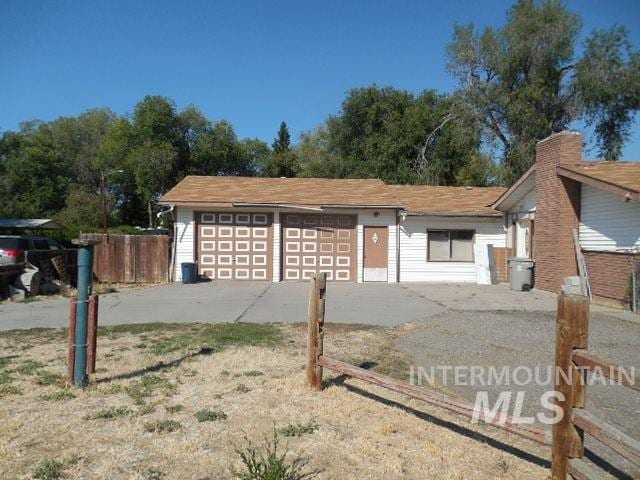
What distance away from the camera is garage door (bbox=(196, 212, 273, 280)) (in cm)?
1945

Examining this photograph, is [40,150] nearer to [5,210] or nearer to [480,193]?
[5,210]

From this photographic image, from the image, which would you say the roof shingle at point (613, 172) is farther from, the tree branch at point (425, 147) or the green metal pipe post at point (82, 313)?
the tree branch at point (425, 147)

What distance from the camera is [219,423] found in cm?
488

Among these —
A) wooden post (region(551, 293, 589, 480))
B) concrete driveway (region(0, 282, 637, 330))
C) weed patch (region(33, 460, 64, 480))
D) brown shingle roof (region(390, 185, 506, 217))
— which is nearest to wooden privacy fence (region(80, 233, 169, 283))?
concrete driveway (region(0, 282, 637, 330))

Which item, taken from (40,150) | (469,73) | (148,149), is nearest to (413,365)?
(469,73)

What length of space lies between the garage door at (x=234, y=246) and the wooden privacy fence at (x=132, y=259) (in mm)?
1358

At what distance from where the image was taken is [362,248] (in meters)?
19.7

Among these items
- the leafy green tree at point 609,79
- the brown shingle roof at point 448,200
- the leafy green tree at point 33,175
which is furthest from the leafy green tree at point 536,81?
the leafy green tree at point 33,175

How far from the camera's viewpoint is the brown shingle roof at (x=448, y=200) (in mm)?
20062

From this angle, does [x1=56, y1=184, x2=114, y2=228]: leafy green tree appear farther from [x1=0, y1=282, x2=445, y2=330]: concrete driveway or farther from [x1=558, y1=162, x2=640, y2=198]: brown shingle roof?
[x1=558, y1=162, x2=640, y2=198]: brown shingle roof

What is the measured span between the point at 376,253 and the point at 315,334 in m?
14.1

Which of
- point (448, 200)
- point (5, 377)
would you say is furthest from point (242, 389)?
point (448, 200)

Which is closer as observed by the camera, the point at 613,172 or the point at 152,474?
the point at 152,474

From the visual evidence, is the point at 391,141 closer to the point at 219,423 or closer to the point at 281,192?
the point at 281,192
